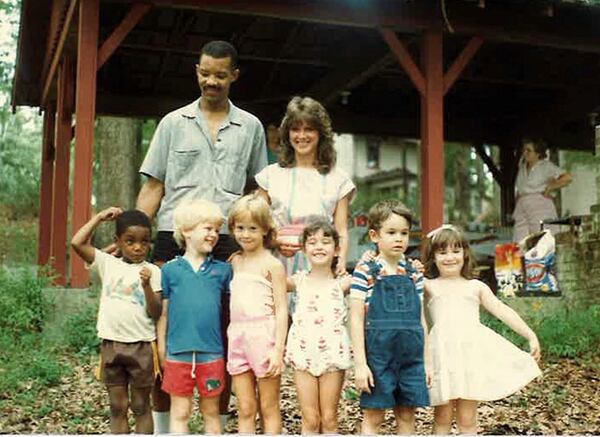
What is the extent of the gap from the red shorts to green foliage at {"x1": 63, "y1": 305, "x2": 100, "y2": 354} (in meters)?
3.68

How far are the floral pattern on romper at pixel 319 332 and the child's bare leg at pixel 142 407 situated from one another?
73 cm

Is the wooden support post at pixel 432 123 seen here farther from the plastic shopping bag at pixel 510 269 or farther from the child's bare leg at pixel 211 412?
the child's bare leg at pixel 211 412

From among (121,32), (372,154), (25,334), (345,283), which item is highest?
(372,154)

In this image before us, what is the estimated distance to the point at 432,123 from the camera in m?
9.43

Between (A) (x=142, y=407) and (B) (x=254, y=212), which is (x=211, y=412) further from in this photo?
(B) (x=254, y=212)

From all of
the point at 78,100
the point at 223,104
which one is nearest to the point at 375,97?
the point at 78,100

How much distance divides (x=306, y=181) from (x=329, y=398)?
1159mm

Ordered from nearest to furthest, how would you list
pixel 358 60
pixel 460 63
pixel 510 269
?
1. pixel 460 63
2. pixel 510 269
3. pixel 358 60

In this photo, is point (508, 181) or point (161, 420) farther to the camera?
point (508, 181)

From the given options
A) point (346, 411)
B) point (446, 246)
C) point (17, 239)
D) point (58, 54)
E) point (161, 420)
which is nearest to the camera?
point (161, 420)

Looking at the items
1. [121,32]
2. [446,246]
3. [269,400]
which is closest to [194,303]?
[269,400]

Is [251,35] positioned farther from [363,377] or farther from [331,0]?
[363,377]

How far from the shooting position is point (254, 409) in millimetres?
4141

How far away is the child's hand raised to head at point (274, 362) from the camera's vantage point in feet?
13.3
